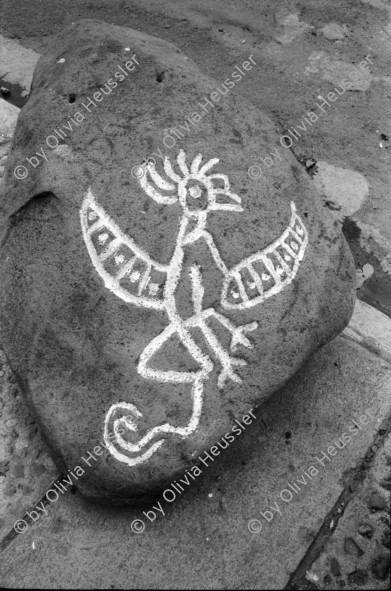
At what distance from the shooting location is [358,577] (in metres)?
2.04

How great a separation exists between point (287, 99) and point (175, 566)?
234cm

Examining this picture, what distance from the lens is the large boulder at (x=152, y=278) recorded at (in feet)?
6.59

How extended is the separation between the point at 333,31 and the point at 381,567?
282 cm

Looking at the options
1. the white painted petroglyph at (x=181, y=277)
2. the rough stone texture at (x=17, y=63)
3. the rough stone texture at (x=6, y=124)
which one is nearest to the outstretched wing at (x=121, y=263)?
the white painted petroglyph at (x=181, y=277)

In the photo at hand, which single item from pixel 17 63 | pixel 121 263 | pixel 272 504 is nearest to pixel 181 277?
pixel 121 263

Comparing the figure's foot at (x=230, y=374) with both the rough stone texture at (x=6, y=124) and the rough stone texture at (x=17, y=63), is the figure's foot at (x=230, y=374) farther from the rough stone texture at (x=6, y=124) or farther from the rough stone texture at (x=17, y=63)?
the rough stone texture at (x=17, y=63)

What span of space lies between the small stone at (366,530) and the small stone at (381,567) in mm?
73

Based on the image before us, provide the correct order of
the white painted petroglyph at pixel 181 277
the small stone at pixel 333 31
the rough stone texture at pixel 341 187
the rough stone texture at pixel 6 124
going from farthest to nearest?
the small stone at pixel 333 31 → the rough stone texture at pixel 6 124 → the rough stone texture at pixel 341 187 → the white painted petroglyph at pixel 181 277

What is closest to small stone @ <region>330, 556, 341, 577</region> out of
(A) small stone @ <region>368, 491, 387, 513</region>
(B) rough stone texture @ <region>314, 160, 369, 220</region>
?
(A) small stone @ <region>368, 491, 387, 513</region>

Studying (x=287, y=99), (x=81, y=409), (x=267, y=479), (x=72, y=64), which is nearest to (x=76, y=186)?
(x=72, y=64)

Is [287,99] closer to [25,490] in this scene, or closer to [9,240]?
[9,240]

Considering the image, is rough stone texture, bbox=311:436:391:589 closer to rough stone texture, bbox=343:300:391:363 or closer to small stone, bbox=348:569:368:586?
small stone, bbox=348:569:368:586

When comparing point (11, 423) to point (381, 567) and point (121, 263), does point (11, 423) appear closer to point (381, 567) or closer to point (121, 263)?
→ point (121, 263)

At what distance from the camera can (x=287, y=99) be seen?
3424 mm
